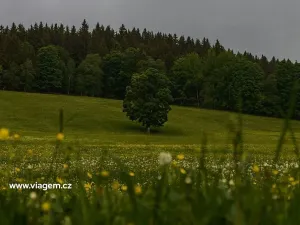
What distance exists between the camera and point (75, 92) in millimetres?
139125

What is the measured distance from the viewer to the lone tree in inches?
2983

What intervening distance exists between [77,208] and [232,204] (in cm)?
63

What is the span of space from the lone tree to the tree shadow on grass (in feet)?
6.80

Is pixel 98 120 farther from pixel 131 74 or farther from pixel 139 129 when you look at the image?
pixel 131 74

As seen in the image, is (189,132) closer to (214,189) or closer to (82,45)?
(214,189)

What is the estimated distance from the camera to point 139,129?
81.9 m

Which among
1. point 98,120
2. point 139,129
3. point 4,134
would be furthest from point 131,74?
point 4,134

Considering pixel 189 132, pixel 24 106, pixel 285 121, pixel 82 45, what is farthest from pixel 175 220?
pixel 82 45

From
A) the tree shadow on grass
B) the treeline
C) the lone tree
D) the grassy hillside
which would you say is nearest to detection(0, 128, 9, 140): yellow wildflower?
the grassy hillside

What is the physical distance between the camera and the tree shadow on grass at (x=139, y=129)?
262 feet

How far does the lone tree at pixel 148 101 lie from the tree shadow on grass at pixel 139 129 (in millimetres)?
2073

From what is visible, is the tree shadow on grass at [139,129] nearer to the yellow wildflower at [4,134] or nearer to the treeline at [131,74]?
the treeline at [131,74]

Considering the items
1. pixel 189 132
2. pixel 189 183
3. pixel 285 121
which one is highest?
pixel 285 121

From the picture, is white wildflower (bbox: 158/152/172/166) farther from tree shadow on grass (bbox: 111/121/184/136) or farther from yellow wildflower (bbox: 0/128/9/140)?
tree shadow on grass (bbox: 111/121/184/136)
